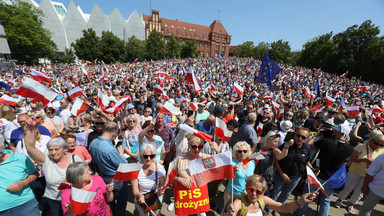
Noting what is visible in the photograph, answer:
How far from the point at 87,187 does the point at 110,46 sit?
5264 centimetres

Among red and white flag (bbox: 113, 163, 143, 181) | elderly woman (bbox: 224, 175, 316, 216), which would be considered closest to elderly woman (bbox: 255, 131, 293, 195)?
elderly woman (bbox: 224, 175, 316, 216)

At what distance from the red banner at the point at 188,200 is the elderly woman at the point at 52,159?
1522 millimetres

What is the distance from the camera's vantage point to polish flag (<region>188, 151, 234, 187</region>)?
7.40ft

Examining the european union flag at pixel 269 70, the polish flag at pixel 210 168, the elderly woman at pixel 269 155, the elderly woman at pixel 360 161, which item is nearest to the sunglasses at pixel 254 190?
the polish flag at pixel 210 168

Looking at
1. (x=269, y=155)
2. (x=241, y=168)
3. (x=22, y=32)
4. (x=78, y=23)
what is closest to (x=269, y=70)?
(x=269, y=155)

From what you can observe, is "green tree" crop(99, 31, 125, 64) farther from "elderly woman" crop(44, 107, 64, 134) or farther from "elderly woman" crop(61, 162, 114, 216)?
"elderly woman" crop(61, 162, 114, 216)

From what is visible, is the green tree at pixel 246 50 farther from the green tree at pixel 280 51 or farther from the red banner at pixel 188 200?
the red banner at pixel 188 200

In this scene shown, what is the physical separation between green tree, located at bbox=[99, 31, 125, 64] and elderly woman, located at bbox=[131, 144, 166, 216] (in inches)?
2017

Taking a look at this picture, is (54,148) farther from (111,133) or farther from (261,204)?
(261,204)

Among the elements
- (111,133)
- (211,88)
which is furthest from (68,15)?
(111,133)

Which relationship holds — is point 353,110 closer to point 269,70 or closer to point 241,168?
point 269,70

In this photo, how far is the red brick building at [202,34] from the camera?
73.6m

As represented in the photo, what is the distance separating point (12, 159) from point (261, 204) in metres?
3.04

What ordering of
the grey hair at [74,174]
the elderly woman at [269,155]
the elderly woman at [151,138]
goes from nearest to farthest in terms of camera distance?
the grey hair at [74,174] → the elderly woman at [269,155] → the elderly woman at [151,138]
